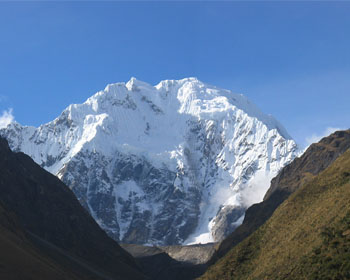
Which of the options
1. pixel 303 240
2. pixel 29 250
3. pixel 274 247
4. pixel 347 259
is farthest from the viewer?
pixel 29 250

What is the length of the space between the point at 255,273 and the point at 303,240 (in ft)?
37.0

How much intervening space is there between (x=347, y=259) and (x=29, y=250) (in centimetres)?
8579

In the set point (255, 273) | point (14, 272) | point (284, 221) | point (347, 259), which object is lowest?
point (347, 259)

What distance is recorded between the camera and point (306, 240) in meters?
110

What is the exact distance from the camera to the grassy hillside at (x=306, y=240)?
98000 mm

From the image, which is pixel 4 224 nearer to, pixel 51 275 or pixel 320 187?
pixel 51 275

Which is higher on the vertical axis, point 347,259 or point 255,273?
point 255,273

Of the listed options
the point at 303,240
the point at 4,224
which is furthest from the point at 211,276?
the point at 4,224

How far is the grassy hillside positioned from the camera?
322ft

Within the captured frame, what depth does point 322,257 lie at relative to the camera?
3883 inches

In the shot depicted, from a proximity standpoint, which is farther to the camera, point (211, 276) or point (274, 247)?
point (211, 276)

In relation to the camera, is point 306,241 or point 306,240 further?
point 306,240

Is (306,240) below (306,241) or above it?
above

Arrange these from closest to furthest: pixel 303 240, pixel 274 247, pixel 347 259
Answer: pixel 347 259
pixel 303 240
pixel 274 247
